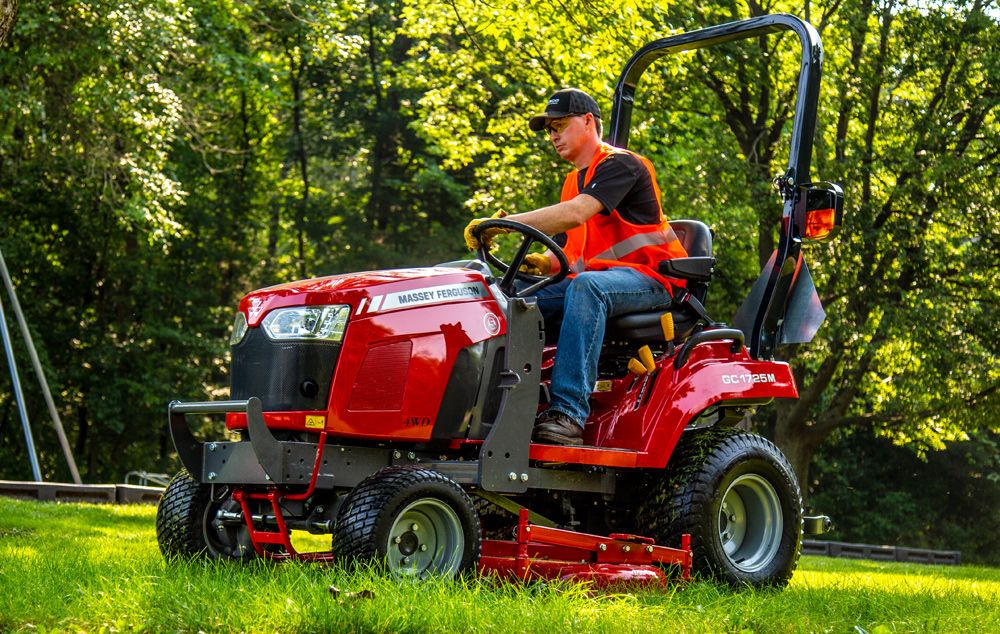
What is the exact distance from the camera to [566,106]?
5.58 metres

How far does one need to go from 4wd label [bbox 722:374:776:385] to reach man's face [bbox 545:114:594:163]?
123 cm

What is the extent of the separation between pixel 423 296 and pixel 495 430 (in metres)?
0.59

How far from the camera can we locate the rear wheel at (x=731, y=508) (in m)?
5.43

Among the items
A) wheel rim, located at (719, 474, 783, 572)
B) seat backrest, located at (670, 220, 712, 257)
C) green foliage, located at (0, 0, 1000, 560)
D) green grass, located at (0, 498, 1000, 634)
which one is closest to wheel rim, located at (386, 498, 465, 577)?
green grass, located at (0, 498, 1000, 634)

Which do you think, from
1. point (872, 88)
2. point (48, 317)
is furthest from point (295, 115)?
point (872, 88)

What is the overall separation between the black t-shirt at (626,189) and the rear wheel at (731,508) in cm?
107

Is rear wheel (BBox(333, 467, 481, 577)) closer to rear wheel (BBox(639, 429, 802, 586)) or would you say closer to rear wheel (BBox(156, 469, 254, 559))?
rear wheel (BBox(156, 469, 254, 559))

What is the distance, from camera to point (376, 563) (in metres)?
4.29

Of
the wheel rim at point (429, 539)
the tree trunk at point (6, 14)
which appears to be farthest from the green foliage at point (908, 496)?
the wheel rim at point (429, 539)

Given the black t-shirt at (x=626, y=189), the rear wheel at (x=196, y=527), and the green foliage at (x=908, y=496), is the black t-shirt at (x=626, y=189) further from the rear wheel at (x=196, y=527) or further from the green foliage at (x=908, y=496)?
the green foliage at (x=908, y=496)

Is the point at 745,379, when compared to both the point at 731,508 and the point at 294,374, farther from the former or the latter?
the point at 294,374

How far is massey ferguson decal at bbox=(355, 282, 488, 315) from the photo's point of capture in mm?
4672

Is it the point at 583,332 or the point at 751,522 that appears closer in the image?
the point at 583,332

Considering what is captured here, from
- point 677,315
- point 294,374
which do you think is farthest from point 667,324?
point 294,374
